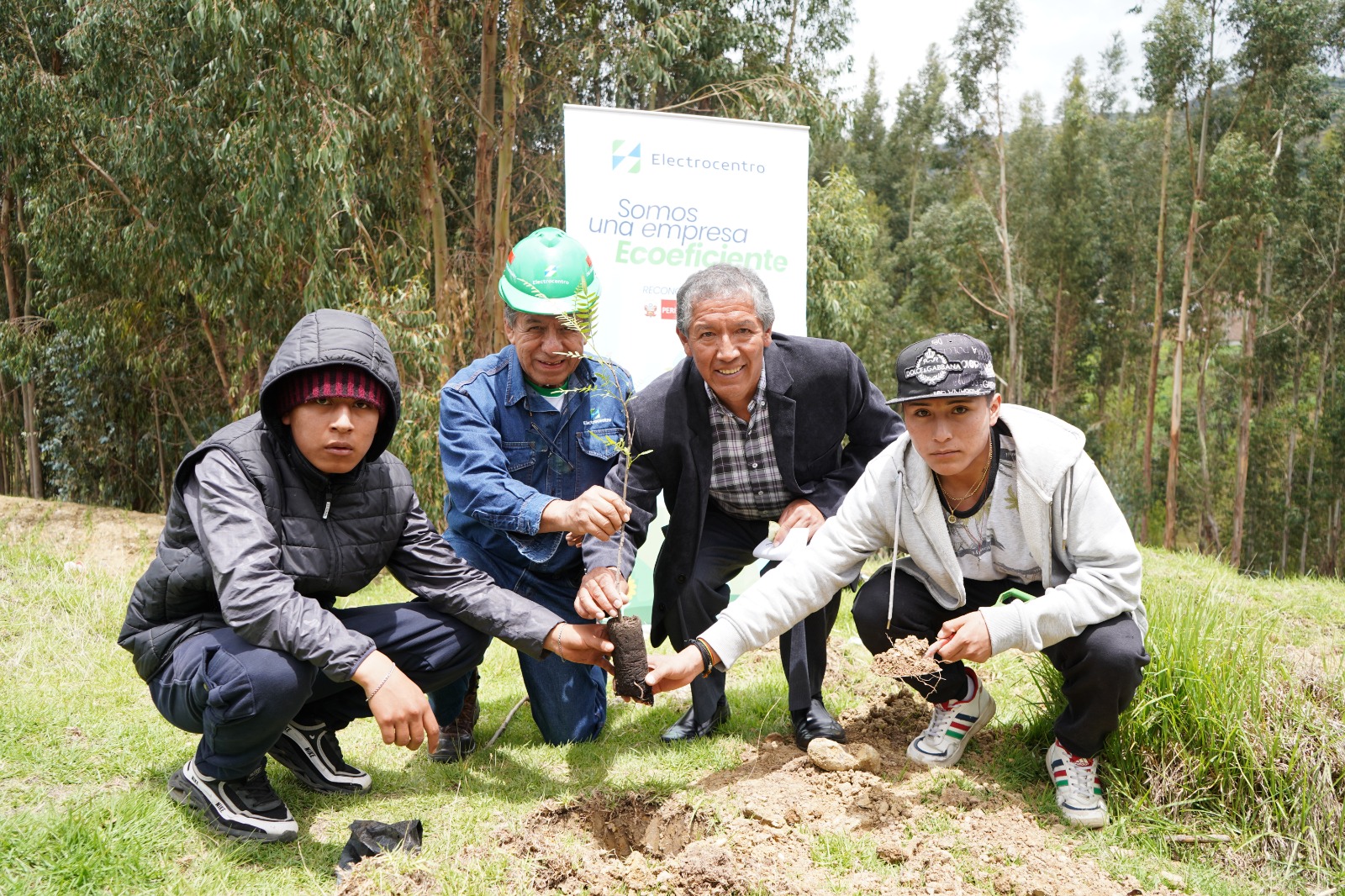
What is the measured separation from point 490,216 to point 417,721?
786 centimetres

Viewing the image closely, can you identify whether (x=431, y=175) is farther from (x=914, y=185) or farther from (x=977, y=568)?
(x=914, y=185)

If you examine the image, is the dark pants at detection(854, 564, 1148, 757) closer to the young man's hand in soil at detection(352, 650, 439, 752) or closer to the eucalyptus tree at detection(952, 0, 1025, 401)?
the young man's hand in soil at detection(352, 650, 439, 752)

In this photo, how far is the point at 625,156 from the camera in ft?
16.9

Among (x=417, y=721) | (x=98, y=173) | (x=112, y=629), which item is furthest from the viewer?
(x=98, y=173)

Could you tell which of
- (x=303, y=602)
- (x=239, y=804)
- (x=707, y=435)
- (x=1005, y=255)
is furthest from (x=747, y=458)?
(x=1005, y=255)

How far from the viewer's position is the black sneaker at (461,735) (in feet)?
10.1

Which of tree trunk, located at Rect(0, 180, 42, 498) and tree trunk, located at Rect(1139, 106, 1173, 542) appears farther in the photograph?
tree trunk, located at Rect(1139, 106, 1173, 542)

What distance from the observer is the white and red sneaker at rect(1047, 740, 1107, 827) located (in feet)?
8.12

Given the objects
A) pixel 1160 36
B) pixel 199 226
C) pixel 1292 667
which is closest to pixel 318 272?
pixel 199 226

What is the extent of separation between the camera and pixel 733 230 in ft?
17.5

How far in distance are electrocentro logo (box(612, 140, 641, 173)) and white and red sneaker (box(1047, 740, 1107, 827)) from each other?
3.68 meters

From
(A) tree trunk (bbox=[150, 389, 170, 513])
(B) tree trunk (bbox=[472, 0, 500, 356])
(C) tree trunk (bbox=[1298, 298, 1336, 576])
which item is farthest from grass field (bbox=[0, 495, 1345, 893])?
(C) tree trunk (bbox=[1298, 298, 1336, 576])

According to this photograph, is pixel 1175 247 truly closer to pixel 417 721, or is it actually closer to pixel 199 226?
pixel 199 226

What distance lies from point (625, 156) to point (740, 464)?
2.53 m
